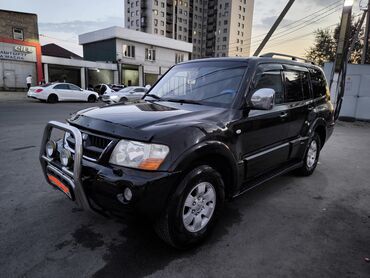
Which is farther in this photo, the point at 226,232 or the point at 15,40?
the point at 15,40

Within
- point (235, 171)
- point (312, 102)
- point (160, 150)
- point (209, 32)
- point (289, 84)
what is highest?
point (209, 32)

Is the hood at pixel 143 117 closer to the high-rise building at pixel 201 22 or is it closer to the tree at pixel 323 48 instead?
the tree at pixel 323 48

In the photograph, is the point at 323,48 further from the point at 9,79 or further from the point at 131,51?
the point at 9,79

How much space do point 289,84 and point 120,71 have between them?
34.4 m

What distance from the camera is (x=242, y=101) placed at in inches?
117

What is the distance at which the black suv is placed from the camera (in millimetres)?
2207

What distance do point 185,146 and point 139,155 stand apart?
391 millimetres

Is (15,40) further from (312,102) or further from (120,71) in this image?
(312,102)

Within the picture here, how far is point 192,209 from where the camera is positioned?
101 inches

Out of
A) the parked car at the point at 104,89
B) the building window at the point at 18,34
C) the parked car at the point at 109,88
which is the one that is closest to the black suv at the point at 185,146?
the parked car at the point at 109,88

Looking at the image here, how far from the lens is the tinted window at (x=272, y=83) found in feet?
10.7

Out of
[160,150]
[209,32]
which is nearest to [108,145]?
[160,150]

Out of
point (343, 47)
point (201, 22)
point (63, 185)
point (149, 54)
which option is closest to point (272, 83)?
point (63, 185)

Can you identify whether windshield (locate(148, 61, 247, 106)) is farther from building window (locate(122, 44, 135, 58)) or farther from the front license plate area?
building window (locate(122, 44, 135, 58))
